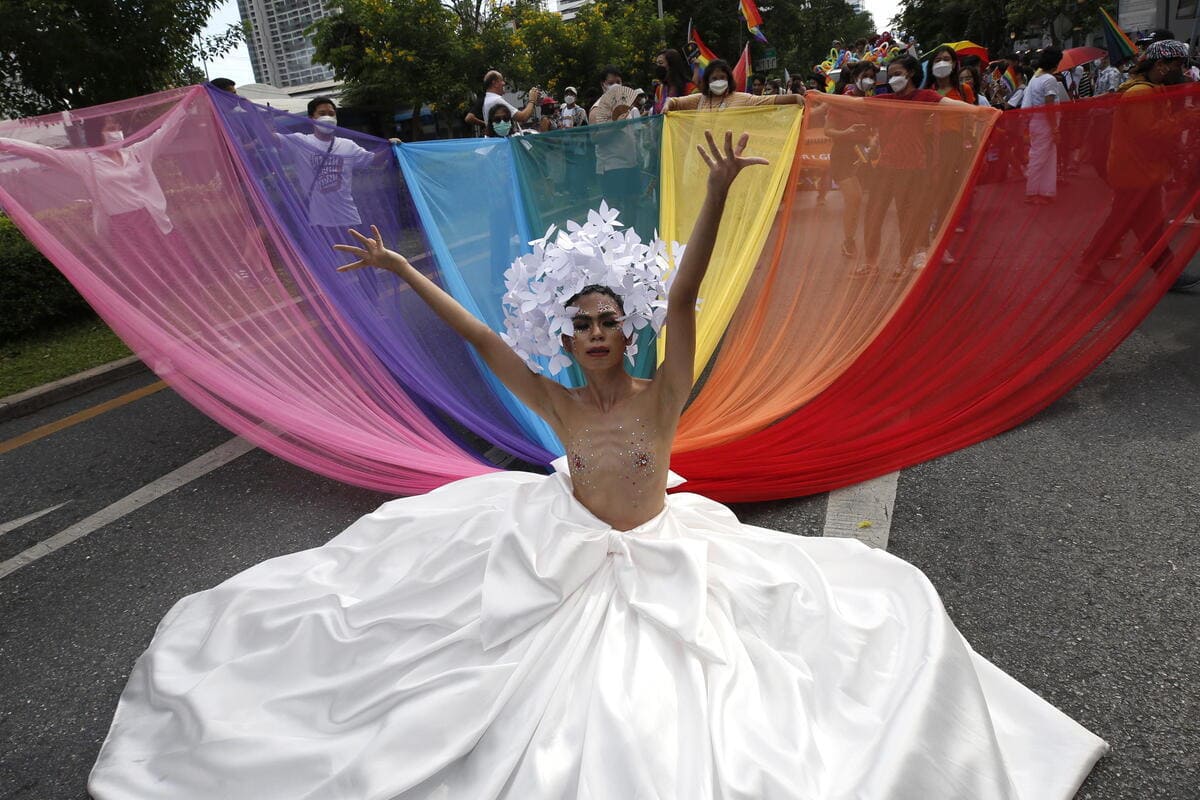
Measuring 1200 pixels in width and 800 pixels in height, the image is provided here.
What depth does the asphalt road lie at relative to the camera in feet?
7.97

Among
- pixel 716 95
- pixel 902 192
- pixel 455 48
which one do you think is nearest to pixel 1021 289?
pixel 902 192

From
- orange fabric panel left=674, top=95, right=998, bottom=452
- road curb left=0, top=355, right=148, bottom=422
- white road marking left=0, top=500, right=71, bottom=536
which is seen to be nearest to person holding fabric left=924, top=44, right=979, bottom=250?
orange fabric panel left=674, top=95, right=998, bottom=452

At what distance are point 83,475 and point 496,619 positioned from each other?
3.67 meters

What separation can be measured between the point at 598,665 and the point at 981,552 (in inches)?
72.9

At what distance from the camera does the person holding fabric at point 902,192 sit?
171 inches

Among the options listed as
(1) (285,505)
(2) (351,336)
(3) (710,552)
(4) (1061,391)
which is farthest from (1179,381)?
(1) (285,505)

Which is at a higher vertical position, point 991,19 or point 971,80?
point 991,19

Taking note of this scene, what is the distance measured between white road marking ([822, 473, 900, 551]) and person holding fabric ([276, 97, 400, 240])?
3037 millimetres

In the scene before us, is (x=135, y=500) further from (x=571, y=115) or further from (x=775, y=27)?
(x=775, y=27)

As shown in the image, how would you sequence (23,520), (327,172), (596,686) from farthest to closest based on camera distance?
(327,172) → (23,520) → (596,686)

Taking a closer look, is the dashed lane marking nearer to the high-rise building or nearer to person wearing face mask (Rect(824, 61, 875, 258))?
person wearing face mask (Rect(824, 61, 875, 258))

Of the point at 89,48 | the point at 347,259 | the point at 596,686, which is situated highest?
the point at 89,48

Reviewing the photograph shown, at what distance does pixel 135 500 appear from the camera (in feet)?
14.1

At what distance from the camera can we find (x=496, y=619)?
223 centimetres
